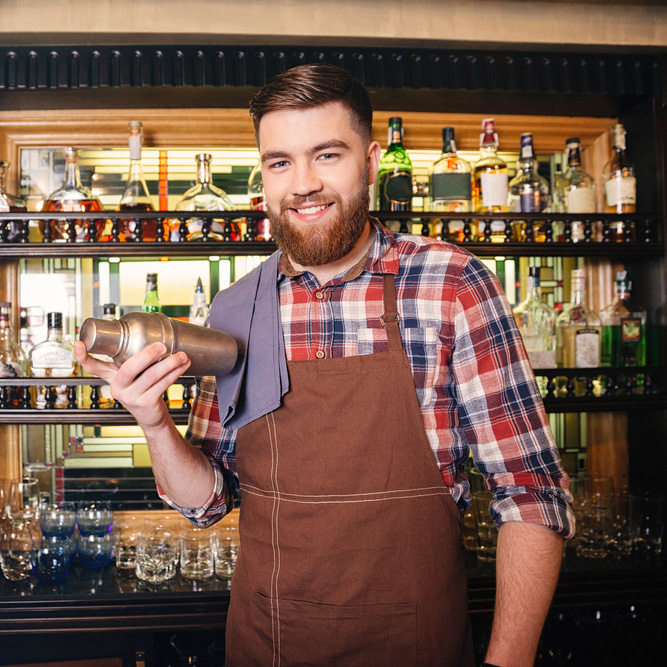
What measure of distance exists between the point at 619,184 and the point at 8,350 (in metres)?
1.96

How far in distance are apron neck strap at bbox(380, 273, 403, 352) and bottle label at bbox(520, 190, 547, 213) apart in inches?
36.8

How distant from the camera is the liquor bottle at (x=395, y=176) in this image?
73.2 inches

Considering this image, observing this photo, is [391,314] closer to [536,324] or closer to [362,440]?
[362,440]

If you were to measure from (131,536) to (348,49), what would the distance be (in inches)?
60.8

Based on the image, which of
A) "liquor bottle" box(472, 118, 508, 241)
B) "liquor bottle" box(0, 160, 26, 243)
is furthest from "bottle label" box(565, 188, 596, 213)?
"liquor bottle" box(0, 160, 26, 243)

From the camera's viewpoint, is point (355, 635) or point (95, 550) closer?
point (355, 635)

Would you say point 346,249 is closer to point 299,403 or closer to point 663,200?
point 299,403

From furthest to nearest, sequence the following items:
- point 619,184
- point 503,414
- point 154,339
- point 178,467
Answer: point 619,184, point 178,467, point 503,414, point 154,339

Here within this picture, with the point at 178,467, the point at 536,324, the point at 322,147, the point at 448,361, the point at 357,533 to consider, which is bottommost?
the point at 357,533

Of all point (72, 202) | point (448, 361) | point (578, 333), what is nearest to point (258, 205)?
point (72, 202)

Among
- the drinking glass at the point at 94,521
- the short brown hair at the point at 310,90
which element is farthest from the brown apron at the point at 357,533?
the drinking glass at the point at 94,521

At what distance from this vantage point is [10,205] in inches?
72.6

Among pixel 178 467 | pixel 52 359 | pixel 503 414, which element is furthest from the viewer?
pixel 52 359

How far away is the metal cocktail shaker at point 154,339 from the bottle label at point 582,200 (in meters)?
1.38
